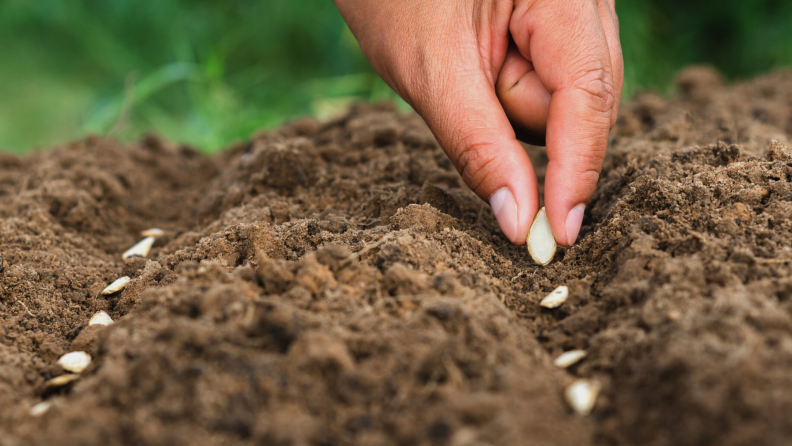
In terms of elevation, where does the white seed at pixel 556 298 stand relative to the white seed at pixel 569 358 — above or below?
below

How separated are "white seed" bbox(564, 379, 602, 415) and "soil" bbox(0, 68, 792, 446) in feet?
0.05

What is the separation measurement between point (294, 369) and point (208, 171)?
71.7 inches

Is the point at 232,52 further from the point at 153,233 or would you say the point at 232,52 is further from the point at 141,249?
the point at 141,249

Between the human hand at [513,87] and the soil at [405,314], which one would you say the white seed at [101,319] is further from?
the human hand at [513,87]

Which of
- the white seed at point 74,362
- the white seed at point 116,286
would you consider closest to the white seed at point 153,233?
the white seed at point 116,286

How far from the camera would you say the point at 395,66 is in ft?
5.28

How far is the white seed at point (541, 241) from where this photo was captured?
4.52 feet

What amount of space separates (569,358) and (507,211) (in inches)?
18.6

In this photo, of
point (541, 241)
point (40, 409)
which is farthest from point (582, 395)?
point (40, 409)

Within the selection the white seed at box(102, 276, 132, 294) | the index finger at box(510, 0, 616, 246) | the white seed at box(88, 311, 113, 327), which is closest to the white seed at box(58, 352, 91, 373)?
the white seed at box(88, 311, 113, 327)

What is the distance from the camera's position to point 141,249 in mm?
1715

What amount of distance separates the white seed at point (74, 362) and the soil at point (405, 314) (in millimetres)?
18

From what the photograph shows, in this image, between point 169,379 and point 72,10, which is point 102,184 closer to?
point 169,379

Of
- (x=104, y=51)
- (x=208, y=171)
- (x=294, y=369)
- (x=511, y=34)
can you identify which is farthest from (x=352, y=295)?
(x=104, y=51)
